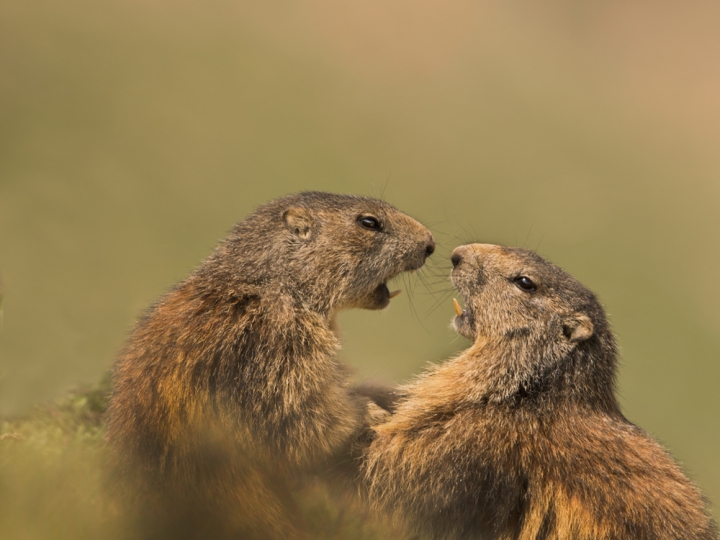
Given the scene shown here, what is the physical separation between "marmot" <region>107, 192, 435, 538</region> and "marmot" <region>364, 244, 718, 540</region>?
47cm

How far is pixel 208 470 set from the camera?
3486mm

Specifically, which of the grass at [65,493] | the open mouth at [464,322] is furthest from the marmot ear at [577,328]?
the grass at [65,493]

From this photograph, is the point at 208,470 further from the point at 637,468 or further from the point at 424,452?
the point at 637,468

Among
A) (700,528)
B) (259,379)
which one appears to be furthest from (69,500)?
(700,528)

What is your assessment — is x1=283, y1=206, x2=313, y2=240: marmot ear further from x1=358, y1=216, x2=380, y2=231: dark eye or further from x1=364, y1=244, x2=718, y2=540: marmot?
x1=364, y1=244, x2=718, y2=540: marmot

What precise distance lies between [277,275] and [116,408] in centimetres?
116

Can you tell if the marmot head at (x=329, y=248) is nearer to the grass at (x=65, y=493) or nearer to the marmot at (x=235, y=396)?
the marmot at (x=235, y=396)

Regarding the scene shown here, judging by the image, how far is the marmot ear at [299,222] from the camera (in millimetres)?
4281

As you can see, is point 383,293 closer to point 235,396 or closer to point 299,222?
point 299,222

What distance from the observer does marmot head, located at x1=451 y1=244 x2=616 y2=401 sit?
4.17 m

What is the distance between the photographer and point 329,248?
4238 millimetres

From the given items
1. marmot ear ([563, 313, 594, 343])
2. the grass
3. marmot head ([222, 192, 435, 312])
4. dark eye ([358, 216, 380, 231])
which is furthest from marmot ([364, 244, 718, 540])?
dark eye ([358, 216, 380, 231])

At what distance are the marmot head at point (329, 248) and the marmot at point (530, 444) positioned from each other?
0.63 meters

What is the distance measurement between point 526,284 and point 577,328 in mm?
424
